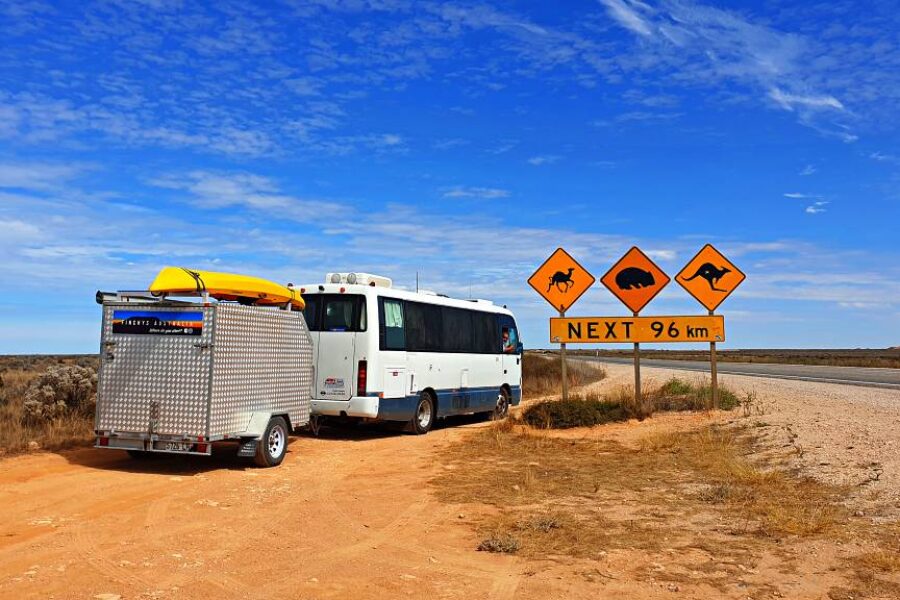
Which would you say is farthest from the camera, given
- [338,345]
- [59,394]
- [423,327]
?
[423,327]

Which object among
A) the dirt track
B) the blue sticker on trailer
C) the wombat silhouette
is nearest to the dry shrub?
the dirt track

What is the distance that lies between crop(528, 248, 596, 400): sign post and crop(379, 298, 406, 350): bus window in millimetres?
4341

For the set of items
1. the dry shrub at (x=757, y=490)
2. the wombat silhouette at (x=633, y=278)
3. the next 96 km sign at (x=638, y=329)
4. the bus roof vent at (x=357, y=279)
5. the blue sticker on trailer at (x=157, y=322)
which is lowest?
the dry shrub at (x=757, y=490)

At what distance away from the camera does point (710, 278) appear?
18688 mm

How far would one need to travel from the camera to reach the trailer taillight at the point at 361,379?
1416 centimetres

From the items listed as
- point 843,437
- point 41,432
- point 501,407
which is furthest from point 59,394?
point 843,437

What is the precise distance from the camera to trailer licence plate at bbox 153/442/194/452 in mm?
10516

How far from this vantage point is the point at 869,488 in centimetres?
895

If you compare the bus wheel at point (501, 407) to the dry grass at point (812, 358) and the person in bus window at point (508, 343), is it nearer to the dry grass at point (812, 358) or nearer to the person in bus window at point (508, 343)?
the person in bus window at point (508, 343)

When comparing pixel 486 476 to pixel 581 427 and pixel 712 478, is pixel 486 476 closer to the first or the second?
pixel 712 478

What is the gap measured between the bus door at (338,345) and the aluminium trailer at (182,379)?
2661mm

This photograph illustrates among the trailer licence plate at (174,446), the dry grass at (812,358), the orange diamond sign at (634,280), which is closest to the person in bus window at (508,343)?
the orange diamond sign at (634,280)

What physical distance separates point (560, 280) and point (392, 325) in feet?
17.2

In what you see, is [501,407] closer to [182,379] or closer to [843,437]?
[843,437]
